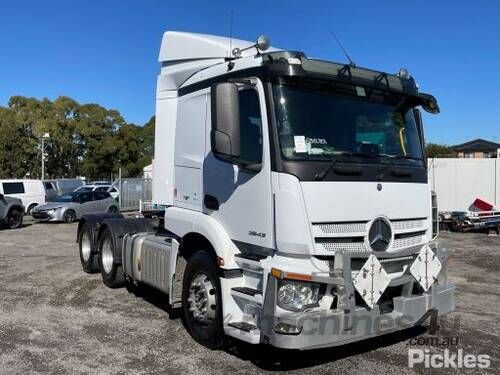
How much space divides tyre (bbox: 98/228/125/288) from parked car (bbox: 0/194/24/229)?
43.0 feet

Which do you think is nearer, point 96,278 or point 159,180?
point 159,180

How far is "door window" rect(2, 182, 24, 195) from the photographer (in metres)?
24.4

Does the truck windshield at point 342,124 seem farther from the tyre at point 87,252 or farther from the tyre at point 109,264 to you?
the tyre at point 87,252

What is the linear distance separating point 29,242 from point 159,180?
1071 centimetres

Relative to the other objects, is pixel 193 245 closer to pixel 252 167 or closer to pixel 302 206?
pixel 252 167

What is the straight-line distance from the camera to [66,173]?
183 feet

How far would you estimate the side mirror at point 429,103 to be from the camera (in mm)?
5690

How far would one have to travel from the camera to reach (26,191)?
25.5m

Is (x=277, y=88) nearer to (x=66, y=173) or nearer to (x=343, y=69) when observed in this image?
(x=343, y=69)

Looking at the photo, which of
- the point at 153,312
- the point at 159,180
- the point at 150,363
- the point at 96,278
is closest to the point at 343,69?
the point at 159,180

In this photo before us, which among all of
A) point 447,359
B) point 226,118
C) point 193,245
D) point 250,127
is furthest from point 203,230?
point 447,359

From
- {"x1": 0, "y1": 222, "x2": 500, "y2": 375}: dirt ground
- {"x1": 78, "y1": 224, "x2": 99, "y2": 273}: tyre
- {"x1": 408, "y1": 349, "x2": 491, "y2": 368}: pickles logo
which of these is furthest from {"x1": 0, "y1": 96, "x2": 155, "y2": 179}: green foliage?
{"x1": 408, "y1": 349, "x2": 491, "y2": 368}: pickles logo

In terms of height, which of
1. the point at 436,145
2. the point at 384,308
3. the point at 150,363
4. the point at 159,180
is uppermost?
the point at 436,145

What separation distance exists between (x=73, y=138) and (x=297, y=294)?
179ft
